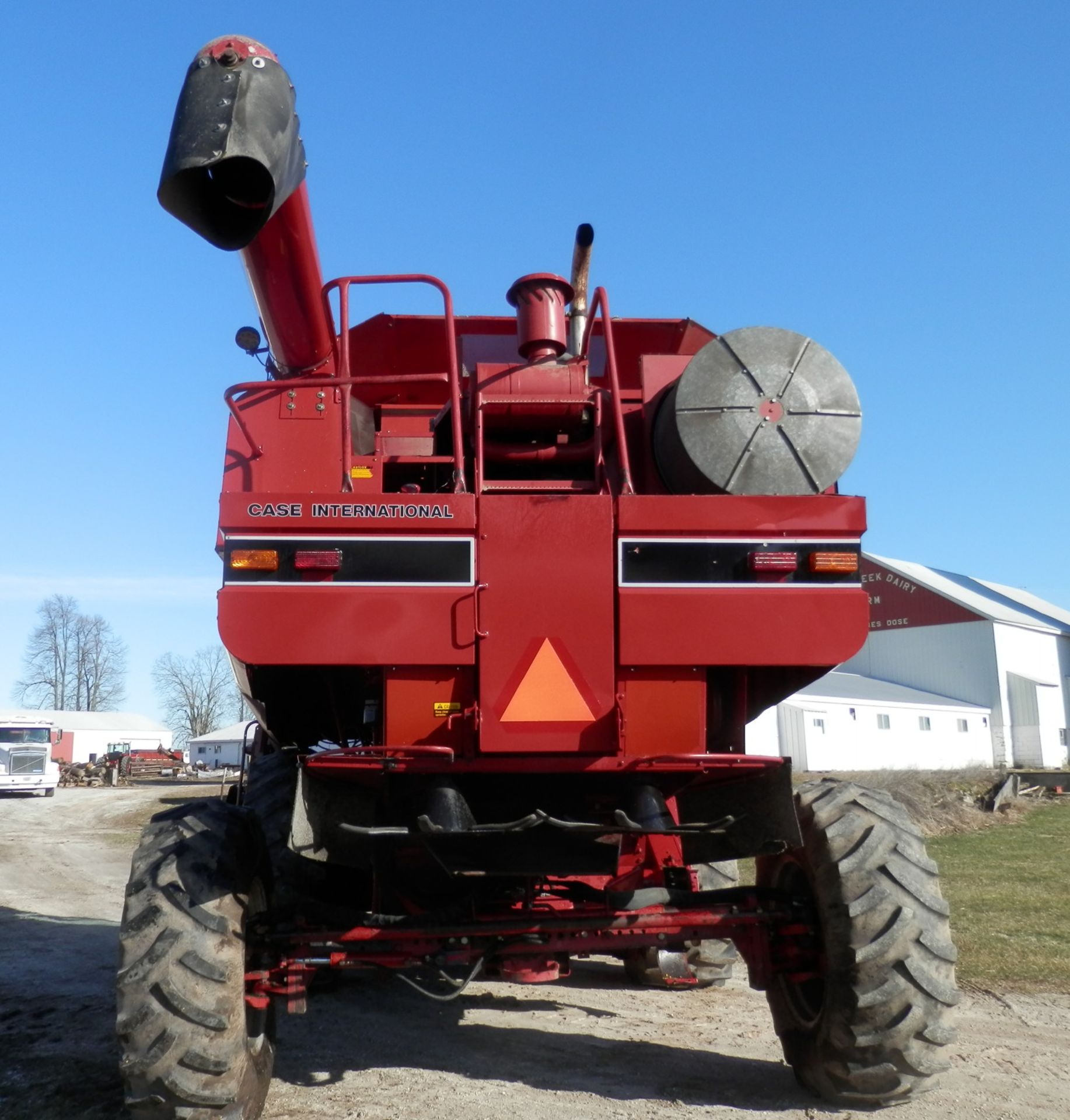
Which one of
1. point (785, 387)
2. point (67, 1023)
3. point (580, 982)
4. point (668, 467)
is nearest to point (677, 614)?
point (668, 467)

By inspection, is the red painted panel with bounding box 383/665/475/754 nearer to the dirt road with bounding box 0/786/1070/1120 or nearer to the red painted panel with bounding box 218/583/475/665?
the red painted panel with bounding box 218/583/475/665

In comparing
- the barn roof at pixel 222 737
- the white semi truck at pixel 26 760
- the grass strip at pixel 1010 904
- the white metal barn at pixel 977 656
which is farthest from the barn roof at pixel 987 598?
the barn roof at pixel 222 737

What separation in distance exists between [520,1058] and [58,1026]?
266 cm

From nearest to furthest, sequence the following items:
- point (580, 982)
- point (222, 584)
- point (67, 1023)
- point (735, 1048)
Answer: point (222, 584) → point (735, 1048) → point (67, 1023) → point (580, 982)

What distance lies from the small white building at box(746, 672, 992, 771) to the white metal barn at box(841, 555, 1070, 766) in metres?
0.89

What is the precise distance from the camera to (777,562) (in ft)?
14.1

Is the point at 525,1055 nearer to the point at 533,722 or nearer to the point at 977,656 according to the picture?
the point at 533,722

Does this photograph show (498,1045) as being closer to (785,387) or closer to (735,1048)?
(735,1048)

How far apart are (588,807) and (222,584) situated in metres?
1.87

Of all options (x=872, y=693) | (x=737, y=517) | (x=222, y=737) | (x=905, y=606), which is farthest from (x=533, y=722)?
(x=222, y=737)

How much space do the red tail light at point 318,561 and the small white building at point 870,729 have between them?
83.6 feet

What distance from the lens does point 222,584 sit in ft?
13.8

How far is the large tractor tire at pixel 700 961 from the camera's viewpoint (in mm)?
6633

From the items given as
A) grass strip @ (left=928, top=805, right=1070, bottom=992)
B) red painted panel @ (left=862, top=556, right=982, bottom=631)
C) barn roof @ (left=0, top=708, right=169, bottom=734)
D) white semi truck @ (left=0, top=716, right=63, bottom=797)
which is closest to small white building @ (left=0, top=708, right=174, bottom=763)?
barn roof @ (left=0, top=708, right=169, bottom=734)
